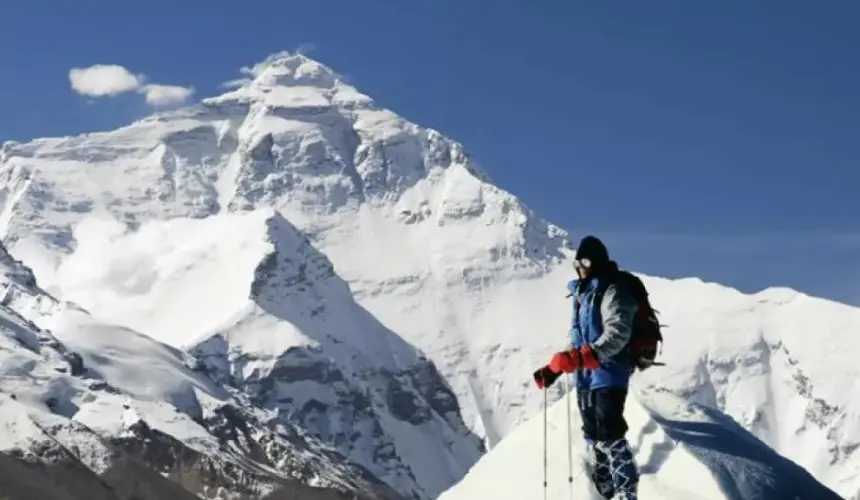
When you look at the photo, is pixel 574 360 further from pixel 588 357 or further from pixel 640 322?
pixel 640 322

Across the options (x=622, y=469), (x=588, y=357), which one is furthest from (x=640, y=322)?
(x=622, y=469)

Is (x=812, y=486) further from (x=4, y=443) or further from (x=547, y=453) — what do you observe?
(x=4, y=443)

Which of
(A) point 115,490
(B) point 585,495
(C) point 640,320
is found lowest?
(B) point 585,495

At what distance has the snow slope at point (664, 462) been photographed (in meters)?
16.4

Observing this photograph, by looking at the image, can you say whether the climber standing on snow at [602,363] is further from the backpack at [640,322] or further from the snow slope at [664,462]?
the snow slope at [664,462]

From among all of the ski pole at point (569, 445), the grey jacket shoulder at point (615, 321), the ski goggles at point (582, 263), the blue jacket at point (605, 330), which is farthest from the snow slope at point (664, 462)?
the ski goggles at point (582, 263)

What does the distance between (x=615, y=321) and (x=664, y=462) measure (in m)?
3.31

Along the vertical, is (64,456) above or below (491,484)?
above

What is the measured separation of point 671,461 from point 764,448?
1752 mm

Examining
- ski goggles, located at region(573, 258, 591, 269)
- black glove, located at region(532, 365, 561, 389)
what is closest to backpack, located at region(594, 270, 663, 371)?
ski goggles, located at region(573, 258, 591, 269)

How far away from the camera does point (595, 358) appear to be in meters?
14.2

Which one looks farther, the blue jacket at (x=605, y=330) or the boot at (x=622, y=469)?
the boot at (x=622, y=469)

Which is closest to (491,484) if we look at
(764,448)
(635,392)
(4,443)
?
(635,392)

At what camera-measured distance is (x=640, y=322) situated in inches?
571
